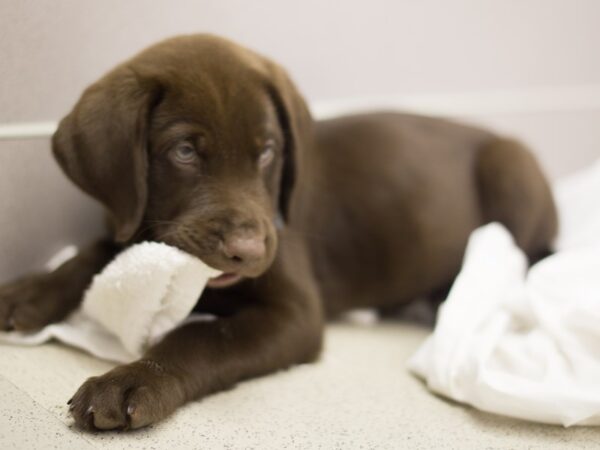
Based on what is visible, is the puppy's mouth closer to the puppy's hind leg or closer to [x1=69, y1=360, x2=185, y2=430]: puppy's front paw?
[x1=69, y1=360, x2=185, y2=430]: puppy's front paw

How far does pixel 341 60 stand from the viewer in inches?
121

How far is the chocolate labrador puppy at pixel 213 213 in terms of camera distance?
1.67 metres

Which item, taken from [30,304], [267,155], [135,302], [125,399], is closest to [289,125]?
[267,155]

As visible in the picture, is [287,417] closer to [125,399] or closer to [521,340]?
[125,399]

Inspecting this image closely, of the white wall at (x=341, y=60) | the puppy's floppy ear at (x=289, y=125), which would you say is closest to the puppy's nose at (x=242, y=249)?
the puppy's floppy ear at (x=289, y=125)

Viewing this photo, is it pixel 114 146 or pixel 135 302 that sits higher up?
pixel 114 146

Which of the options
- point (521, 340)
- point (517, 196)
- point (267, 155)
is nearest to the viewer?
point (521, 340)

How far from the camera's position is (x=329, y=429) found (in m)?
1.55

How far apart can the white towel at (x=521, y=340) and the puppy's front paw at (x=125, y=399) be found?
693 mm

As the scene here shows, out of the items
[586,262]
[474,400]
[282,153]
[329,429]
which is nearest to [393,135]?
[282,153]

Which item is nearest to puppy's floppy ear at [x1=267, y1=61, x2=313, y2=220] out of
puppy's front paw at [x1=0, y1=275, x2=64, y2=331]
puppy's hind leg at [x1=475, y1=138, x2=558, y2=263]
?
puppy's front paw at [x1=0, y1=275, x2=64, y2=331]

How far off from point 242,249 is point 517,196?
55.2 inches

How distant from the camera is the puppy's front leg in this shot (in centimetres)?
140

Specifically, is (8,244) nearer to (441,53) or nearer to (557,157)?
(441,53)
